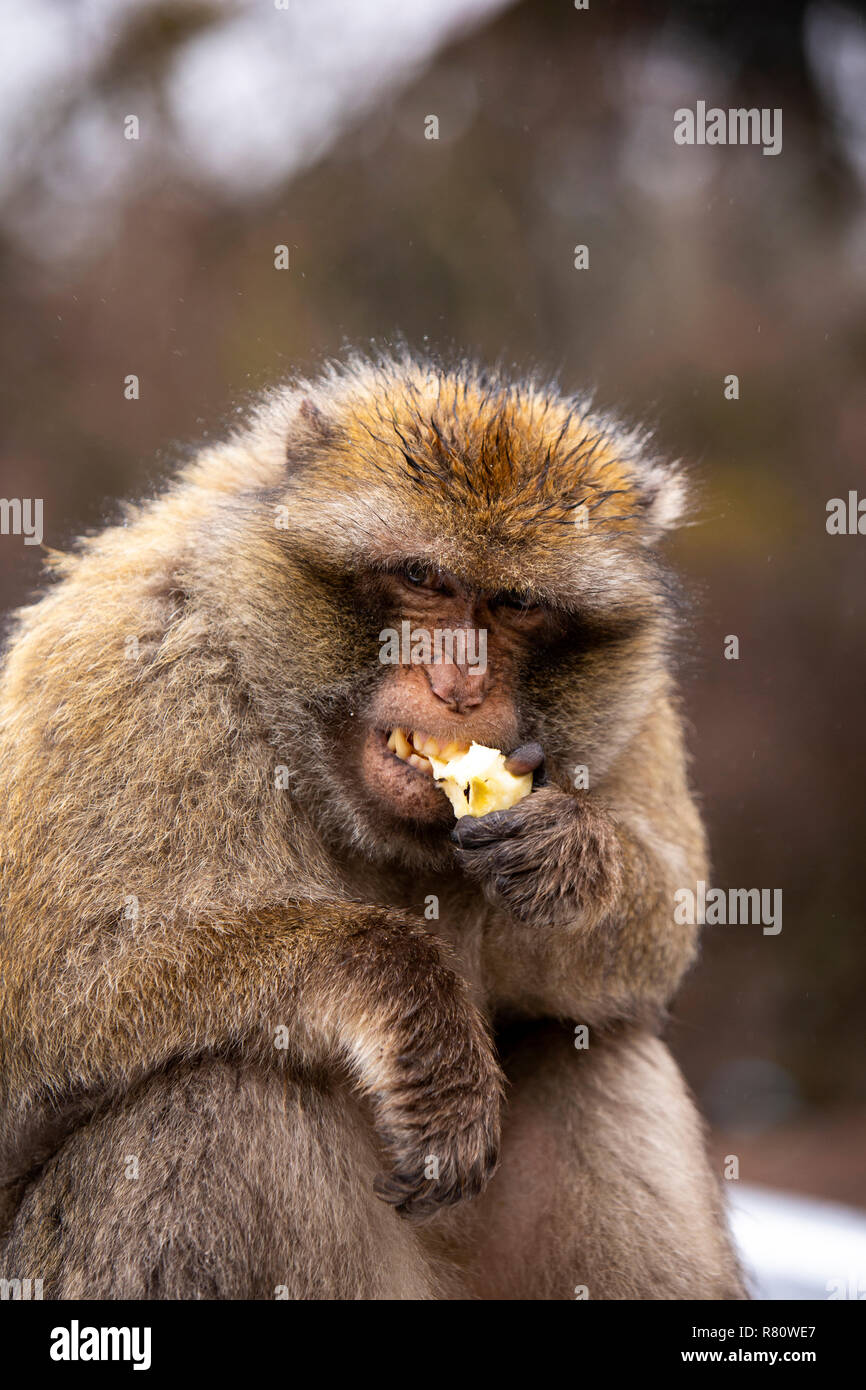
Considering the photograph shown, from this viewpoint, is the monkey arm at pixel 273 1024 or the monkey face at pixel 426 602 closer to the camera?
the monkey arm at pixel 273 1024

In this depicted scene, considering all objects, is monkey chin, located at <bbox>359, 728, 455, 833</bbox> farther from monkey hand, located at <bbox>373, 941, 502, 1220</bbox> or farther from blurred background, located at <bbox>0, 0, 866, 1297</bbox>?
blurred background, located at <bbox>0, 0, 866, 1297</bbox>

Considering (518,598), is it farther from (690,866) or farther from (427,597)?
(690,866)

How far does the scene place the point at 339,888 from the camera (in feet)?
12.3

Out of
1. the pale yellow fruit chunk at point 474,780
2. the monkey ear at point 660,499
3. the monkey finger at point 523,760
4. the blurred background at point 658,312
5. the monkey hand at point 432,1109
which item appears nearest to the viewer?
the monkey hand at point 432,1109

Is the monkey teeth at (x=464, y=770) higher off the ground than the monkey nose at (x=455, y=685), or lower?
lower

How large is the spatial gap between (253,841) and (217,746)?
277 millimetres

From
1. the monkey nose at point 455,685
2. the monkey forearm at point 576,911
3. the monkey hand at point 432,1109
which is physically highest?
the monkey nose at point 455,685

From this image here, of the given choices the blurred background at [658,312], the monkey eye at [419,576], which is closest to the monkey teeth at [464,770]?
the monkey eye at [419,576]

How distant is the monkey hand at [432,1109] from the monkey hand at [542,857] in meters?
0.33

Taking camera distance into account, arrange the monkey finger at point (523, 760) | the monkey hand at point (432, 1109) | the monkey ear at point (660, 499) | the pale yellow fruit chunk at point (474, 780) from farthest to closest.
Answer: the monkey ear at point (660, 499) < the monkey finger at point (523, 760) < the pale yellow fruit chunk at point (474, 780) < the monkey hand at point (432, 1109)

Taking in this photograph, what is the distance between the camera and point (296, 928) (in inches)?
134

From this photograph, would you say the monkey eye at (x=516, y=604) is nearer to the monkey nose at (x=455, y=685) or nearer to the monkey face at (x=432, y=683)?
the monkey face at (x=432, y=683)

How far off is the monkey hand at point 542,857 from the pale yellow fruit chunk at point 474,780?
47 mm

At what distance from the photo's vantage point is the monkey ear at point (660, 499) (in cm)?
411
